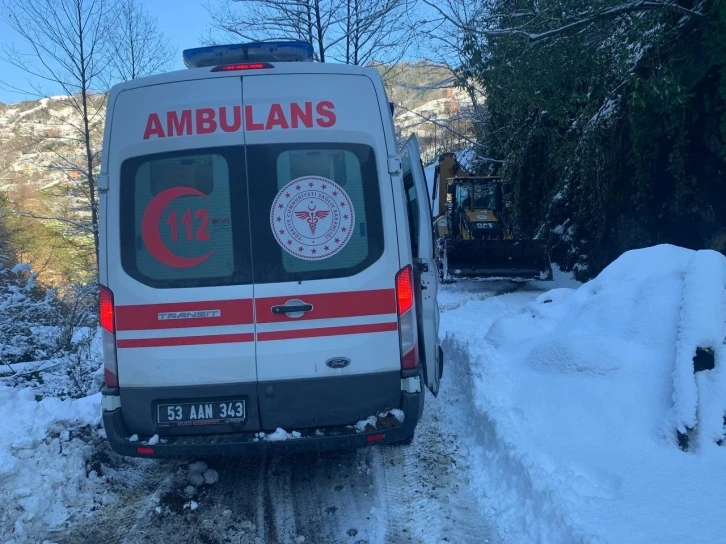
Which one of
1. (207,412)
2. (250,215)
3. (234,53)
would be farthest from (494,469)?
(234,53)

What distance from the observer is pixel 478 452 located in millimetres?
4281

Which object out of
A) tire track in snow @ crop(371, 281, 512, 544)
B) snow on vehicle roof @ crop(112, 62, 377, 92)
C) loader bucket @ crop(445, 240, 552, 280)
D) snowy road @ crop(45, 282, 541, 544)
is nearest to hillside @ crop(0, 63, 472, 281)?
loader bucket @ crop(445, 240, 552, 280)

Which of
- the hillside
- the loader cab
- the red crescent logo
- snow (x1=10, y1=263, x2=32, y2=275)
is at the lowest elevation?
the red crescent logo

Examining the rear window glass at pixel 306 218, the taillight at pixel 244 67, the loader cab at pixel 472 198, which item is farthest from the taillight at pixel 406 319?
the loader cab at pixel 472 198

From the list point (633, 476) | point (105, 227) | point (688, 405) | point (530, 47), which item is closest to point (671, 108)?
point (530, 47)

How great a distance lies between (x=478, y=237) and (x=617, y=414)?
33.5 ft

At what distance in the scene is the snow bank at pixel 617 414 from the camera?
3014 millimetres

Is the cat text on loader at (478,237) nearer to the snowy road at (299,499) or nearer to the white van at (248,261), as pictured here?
the snowy road at (299,499)

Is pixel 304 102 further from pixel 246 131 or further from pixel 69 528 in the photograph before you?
pixel 69 528

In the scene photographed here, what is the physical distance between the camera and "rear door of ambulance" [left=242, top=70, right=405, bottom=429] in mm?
3408

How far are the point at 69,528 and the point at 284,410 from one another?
4.98 ft

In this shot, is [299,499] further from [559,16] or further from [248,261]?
[559,16]

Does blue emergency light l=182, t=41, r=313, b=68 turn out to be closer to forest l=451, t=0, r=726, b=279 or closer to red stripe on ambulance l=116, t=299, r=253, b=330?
red stripe on ambulance l=116, t=299, r=253, b=330

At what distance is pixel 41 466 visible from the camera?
147 inches
